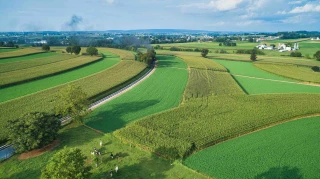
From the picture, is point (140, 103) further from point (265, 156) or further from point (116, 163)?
point (265, 156)

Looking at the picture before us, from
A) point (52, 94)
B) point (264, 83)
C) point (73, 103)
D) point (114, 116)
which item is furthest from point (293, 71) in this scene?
point (52, 94)

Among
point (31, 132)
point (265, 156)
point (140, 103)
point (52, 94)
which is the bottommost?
point (265, 156)

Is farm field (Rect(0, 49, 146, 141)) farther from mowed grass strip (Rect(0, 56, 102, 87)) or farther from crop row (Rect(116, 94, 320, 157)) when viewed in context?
crop row (Rect(116, 94, 320, 157))

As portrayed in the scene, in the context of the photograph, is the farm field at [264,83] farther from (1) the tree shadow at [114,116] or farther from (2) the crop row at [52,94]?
(2) the crop row at [52,94]

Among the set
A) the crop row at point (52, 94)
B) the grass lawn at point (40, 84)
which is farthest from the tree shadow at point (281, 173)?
the grass lawn at point (40, 84)

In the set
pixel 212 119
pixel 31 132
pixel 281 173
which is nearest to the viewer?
pixel 281 173

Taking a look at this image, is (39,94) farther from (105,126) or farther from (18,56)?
(18,56)
